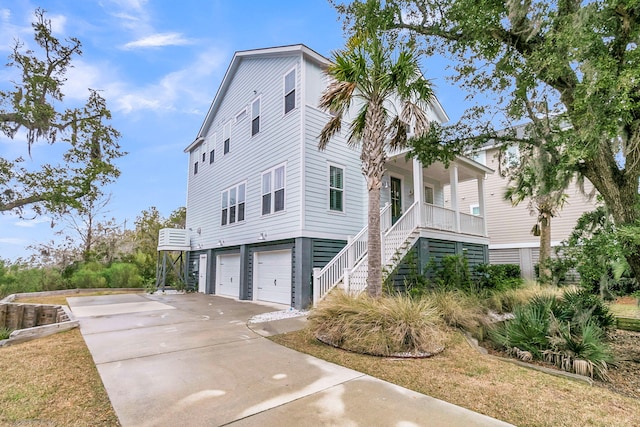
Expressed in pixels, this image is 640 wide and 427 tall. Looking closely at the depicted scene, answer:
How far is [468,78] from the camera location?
8.06 metres

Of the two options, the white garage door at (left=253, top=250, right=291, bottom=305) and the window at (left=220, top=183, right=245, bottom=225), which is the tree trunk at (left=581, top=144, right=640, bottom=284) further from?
the window at (left=220, top=183, right=245, bottom=225)

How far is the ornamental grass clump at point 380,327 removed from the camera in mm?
5180

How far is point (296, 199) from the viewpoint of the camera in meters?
10.3

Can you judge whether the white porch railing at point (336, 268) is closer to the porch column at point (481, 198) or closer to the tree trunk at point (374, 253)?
the tree trunk at point (374, 253)

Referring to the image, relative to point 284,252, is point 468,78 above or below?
above

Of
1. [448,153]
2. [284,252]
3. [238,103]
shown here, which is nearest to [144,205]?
[238,103]

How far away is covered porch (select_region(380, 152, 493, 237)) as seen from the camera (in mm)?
10602

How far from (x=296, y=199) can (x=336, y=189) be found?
65.8 inches

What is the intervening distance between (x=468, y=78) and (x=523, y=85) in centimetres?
165

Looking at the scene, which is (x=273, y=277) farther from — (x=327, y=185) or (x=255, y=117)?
(x=255, y=117)

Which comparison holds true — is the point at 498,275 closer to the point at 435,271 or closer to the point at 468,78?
the point at 435,271

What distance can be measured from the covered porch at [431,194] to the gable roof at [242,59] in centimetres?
437

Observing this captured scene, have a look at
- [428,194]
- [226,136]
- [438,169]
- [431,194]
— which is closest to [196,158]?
[226,136]

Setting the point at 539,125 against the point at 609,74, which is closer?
the point at 609,74
